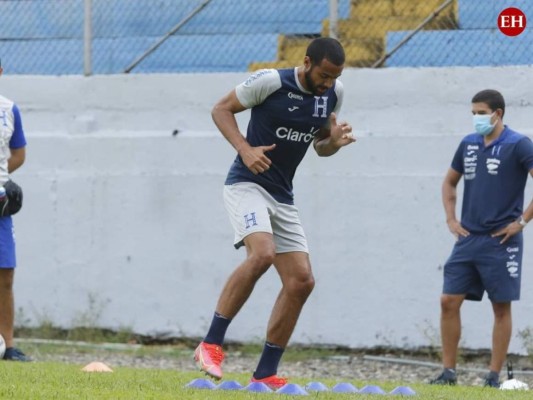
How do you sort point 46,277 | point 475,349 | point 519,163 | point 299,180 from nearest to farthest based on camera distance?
point 519,163, point 475,349, point 299,180, point 46,277

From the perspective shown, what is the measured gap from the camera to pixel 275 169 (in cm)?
773

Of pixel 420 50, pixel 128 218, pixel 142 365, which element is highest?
pixel 420 50

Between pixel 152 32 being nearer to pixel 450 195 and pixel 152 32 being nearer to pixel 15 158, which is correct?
pixel 15 158

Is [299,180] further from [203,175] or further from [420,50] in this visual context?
[420,50]

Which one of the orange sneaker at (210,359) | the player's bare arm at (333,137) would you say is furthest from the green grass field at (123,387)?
the player's bare arm at (333,137)

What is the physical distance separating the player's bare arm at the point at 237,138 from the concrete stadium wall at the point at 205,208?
13.5 ft

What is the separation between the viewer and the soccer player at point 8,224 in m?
9.62

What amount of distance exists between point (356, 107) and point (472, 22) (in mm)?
1373

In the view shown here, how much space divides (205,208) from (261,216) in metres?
4.68

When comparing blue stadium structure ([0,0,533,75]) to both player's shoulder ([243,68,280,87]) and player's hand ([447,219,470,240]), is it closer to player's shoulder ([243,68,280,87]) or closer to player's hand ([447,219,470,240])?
player's hand ([447,219,470,240])

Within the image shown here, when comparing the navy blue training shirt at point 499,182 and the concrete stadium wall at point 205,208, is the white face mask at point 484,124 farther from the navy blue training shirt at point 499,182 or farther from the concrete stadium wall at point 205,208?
the concrete stadium wall at point 205,208

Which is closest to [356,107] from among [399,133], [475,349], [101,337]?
[399,133]

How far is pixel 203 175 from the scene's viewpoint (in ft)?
40.0

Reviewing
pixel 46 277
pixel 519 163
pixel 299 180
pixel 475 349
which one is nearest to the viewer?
pixel 519 163
